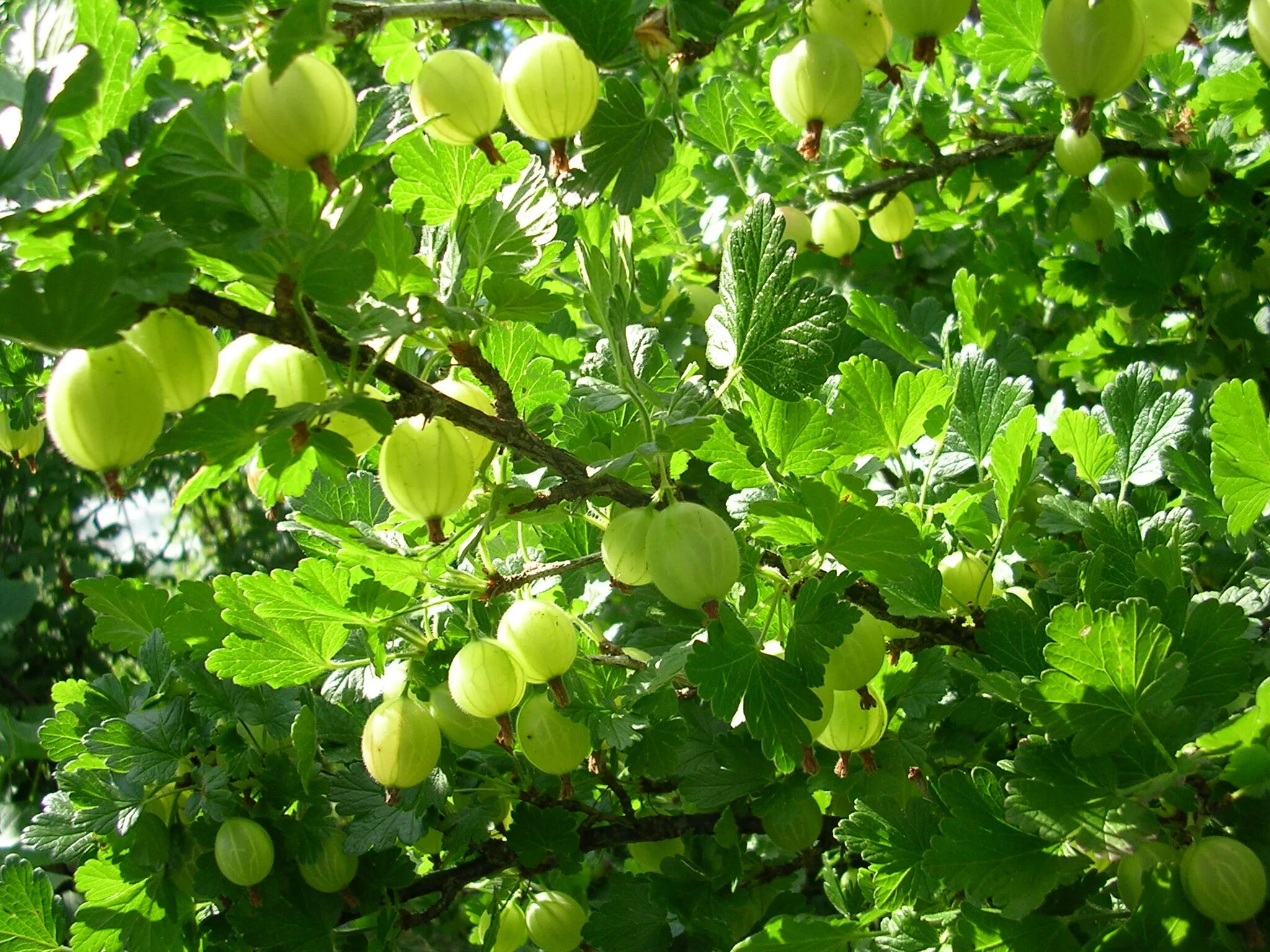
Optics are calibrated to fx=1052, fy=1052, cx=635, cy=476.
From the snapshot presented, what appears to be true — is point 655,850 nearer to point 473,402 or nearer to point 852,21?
point 473,402

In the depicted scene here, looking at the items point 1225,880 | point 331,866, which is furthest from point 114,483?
point 1225,880

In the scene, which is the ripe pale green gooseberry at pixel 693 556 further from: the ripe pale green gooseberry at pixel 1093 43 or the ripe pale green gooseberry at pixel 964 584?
the ripe pale green gooseberry at pixel 1093 43

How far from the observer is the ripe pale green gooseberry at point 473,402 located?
81 centimetres

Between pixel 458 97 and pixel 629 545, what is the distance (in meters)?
0.37

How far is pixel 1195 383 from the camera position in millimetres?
1517

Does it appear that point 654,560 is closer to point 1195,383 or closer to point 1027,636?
point 1027,636

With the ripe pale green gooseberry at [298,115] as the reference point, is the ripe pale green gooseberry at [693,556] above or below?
Answer: below

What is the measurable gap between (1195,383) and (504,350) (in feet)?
3.48

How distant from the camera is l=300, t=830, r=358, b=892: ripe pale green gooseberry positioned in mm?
1051

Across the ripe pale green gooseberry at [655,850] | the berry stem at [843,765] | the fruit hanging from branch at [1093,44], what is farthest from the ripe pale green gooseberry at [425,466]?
the ripe pale green gooseberry at [655,850]

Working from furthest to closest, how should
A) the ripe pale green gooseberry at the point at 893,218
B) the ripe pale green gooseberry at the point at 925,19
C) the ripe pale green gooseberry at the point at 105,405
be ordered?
1. the ripe pale green gooseberry at the point at 893,218
2. the ripe pale green gooseberry at the point at 925,19
3. the ripe pale green gooseberry at the point at 105,405

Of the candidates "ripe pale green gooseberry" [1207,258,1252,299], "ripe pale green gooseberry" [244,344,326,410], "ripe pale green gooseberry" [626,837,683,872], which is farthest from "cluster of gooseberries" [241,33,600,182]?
"ripe pale green gooseberry" [1207,258,1252,299]

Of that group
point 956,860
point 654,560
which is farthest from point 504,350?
point 956,860

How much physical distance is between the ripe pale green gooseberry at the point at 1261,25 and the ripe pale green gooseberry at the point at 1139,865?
64cm
